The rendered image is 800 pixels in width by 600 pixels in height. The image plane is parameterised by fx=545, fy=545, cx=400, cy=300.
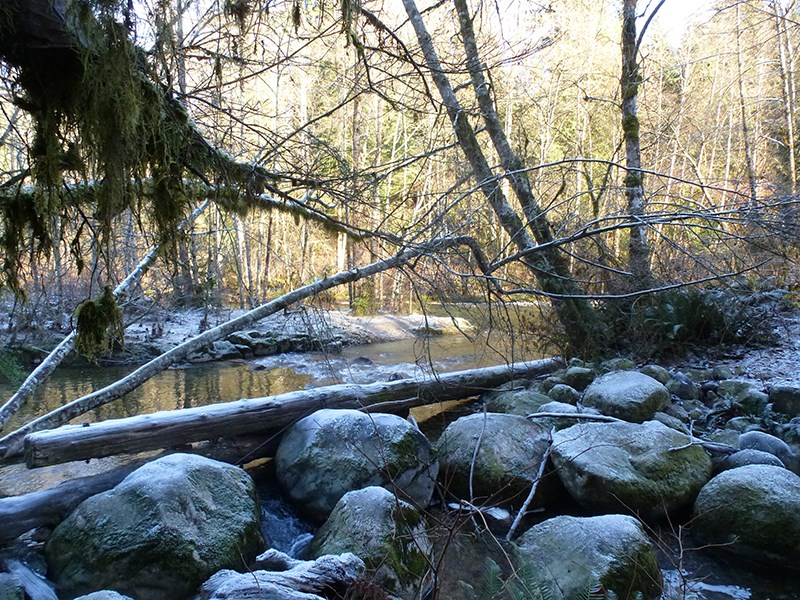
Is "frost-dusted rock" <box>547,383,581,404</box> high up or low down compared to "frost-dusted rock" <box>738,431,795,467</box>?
up

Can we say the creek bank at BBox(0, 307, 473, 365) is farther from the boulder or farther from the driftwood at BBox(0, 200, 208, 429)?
the boulder

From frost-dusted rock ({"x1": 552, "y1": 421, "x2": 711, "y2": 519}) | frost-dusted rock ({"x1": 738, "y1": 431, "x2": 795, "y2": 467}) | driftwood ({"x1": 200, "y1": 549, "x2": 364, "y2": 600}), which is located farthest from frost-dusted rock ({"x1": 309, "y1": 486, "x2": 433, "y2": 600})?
frost-dusted rock ({"x1": 738, "y1": 431, "x2": 795, "y2": 467})

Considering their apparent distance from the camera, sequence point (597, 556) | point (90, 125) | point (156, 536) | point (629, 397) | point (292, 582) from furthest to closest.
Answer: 1. point (629, 397)
2. point (156, 536)
3. point (597, 556)
4. point (292, 582)
5. point (90, 125)

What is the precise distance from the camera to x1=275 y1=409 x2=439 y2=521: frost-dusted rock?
15.4 ft

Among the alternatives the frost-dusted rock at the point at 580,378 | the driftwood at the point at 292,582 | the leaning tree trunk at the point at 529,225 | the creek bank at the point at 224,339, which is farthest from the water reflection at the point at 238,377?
the driftwood at the point at 292,582

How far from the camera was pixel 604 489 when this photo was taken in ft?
14.7

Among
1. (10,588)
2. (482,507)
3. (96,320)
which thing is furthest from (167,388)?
(482,507)

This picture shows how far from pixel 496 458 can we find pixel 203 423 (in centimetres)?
277

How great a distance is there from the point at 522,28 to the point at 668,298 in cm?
484

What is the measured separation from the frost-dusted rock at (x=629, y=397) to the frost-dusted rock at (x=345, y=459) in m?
2.02

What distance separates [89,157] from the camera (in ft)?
7.11

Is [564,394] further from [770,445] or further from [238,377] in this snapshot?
[238,377]

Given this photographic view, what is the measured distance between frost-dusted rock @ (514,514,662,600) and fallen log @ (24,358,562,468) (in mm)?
1195

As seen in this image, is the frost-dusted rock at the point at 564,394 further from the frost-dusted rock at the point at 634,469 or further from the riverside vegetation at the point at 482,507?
the frost-dusted rock at the point at 634,469
